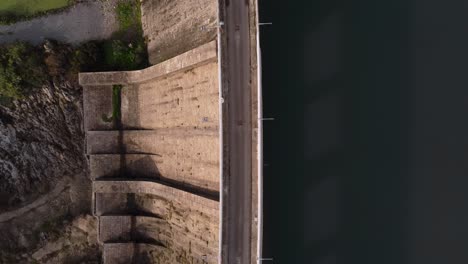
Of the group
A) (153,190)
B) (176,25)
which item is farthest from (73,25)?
(153,190)

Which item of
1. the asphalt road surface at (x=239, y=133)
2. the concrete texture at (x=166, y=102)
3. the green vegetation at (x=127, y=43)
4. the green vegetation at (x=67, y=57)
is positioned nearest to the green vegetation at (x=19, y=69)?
the green vegetation at (x=67, y=57)

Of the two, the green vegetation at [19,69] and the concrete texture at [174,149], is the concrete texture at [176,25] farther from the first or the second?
the green vegetation at [19,69]

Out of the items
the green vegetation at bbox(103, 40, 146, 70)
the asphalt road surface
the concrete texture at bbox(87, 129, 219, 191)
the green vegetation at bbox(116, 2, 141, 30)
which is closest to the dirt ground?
the green vegetation at bbox(116, 2, 141, 30)

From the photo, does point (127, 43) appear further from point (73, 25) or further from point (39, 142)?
point (39, 142)

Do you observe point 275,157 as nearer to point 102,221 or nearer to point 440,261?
point 440,261

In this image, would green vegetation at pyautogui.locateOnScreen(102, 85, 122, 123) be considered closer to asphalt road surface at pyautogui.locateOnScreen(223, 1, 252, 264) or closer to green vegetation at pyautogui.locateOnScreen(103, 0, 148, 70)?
green vegetation at pyautogui.locateOnScreen(103, 0, 148, 70)

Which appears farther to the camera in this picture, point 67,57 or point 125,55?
point 125,55
